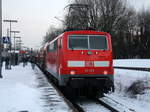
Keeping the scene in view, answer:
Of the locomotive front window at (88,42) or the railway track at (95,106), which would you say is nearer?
the railway track at (95,106)

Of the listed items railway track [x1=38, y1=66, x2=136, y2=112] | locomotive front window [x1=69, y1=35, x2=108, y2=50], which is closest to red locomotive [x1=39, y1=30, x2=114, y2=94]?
locomotive front window [x1=69, y1=35, x2=108, y2=50]

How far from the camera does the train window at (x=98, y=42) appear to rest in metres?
12.7

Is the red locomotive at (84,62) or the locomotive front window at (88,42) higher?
the locomotive front window at (88,42)

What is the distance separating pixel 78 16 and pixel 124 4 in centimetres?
790

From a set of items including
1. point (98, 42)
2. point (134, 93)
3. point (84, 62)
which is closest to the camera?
point (84, 62)

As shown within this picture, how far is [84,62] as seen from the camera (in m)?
12.3

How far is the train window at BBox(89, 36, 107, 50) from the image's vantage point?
41.7 feet

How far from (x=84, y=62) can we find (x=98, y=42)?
116cm

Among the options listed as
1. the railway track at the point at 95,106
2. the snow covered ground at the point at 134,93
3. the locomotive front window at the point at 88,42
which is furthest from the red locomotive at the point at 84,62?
the snow covered ground at the point at 134,93

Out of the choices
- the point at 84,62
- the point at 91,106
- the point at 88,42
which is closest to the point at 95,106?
the point at 91,106

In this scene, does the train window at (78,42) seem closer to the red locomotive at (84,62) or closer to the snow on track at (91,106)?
the red locomotive at (84,62)

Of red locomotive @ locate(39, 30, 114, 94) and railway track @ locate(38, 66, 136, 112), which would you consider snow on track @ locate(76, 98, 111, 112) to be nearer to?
railway track @ locate(38, 66, 136, 112)

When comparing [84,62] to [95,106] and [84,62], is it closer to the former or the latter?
[84,62]

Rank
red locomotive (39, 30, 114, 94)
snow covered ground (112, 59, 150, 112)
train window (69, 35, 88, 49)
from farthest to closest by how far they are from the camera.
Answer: snow covered ground (112, 59, 150, 112)
train window (69, 35, 88, 49)
red locomotive (39, 30, 114, 94)
